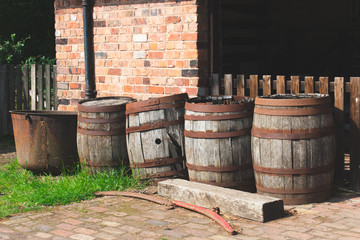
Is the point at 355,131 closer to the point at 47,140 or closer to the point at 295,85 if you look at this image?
the point at 295,85

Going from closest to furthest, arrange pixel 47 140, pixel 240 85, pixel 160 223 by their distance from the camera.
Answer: pixel 160 223 < pixel 240 85 < pixel 47 140

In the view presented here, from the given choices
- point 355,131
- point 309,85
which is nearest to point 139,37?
point 309,85

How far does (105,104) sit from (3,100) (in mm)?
4160

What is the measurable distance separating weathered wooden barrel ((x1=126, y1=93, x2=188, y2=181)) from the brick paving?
58cm

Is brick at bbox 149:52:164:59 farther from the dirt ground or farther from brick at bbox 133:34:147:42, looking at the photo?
the dirt ground

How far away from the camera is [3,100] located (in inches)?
390

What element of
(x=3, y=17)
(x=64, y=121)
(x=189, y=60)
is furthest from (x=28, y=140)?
(x=3, y=17)

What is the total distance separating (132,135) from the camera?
19.3 feet

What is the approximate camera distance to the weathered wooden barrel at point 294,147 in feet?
16.6

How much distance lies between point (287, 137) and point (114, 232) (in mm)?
1717

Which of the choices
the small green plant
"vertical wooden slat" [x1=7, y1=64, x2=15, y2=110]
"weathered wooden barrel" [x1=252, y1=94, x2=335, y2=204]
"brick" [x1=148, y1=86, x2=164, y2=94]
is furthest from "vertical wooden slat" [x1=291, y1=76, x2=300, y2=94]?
the small green plant

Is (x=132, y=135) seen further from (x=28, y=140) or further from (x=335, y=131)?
(x=335, y=131)

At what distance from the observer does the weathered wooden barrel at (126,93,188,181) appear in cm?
577

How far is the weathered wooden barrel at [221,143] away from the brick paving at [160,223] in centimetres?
54
